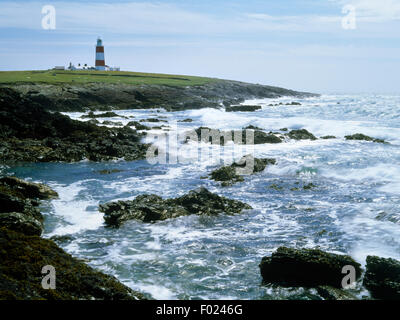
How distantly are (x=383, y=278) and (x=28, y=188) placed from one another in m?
10.6

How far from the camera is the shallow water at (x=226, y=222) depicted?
283 inches

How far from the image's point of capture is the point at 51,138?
72.1 feet

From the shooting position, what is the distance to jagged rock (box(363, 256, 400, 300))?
621cm

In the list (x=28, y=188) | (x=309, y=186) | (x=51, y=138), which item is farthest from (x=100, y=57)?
(x=309, y=186)

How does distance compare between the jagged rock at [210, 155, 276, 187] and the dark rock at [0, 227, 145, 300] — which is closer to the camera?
the dark rock at [0, 227, 145, 300]

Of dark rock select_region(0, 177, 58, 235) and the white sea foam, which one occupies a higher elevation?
dark rock select_region(0, 177, 58, 235)

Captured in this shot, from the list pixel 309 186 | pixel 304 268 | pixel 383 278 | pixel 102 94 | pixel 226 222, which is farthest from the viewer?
pixel 102 94

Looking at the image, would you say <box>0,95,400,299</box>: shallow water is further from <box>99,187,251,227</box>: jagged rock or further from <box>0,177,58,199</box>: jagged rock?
<box>0,177,58,199</box>: jagged rock

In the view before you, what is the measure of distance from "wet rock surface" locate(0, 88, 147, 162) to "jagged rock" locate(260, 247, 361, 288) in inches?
559

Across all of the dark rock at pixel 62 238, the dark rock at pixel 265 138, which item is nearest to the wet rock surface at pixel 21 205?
the dark rock at pixel 62 238

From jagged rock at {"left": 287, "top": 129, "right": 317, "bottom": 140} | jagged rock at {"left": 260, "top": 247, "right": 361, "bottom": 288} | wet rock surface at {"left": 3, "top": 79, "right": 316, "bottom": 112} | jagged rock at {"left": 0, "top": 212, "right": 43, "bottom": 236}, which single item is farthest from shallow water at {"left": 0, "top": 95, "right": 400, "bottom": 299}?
wet rock surface at {"left": 3, "top": 79, "right": 316, "bottom": 112}

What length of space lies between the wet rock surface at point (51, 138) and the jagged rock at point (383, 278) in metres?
15.2

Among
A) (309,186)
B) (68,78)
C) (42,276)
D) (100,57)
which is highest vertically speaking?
(100,57)

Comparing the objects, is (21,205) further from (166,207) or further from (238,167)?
(238,167)
